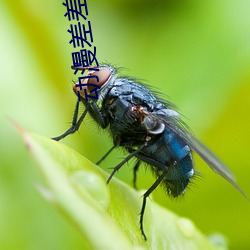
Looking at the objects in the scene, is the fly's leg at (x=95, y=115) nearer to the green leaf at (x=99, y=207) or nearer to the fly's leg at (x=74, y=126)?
the fly's leg at (x=74, y=126)

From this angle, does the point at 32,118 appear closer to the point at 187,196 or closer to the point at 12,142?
the point at 12,142

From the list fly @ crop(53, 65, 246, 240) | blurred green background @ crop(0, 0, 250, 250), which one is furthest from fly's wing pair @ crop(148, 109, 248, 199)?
blurred green background @ crop(0, 0, 250, 250)

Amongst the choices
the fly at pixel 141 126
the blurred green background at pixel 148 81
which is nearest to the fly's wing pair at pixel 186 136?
the fly at pixel 141 126

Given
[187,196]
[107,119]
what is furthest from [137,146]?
[187,196]

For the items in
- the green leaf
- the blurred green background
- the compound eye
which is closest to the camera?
the green leaf

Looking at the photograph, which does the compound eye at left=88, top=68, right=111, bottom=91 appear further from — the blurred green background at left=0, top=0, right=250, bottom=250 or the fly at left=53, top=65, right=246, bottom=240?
the blurred green background at left=0, top=0, right=250, bottom=250

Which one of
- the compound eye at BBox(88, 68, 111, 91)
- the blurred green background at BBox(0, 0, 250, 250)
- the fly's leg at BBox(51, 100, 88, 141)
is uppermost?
the compound eye at BBox(88, 68, 111, 91)

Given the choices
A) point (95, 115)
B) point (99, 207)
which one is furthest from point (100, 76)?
point (99, 207)
